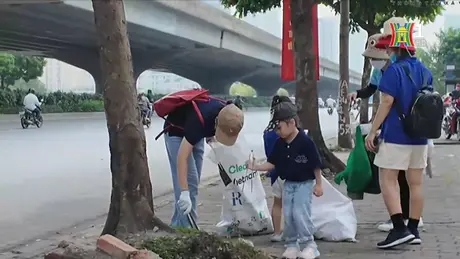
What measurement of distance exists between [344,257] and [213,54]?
1873 inches

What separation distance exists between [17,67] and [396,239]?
6363 cm

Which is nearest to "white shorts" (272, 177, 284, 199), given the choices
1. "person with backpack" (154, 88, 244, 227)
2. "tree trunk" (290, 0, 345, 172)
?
"person with backpack" (154, 88, 244, 227)

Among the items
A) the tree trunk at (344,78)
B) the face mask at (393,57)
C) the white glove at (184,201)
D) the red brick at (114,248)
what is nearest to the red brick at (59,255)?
the red brick at (114,248)

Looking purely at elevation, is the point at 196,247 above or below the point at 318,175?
below

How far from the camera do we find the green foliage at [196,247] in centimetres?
418

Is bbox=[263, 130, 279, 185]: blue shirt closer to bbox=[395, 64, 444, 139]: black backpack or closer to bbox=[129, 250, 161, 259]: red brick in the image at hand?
bbox=[395, 64, 444, 139]: black backpack

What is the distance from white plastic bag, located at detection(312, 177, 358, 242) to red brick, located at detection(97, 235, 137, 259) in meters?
2.39

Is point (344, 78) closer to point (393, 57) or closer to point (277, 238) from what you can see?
point (393, 57)

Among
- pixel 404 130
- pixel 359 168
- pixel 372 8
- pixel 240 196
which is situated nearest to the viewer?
pixel 404 130

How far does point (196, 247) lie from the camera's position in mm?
4219

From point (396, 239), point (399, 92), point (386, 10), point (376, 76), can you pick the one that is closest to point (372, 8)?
point (386, 10)

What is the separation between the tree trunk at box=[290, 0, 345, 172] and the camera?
10.8 meters

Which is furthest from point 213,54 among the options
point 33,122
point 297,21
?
point 297,21

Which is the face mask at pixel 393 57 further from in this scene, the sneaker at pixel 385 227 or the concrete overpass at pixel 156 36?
the concrete overpass at pixel 156 36
